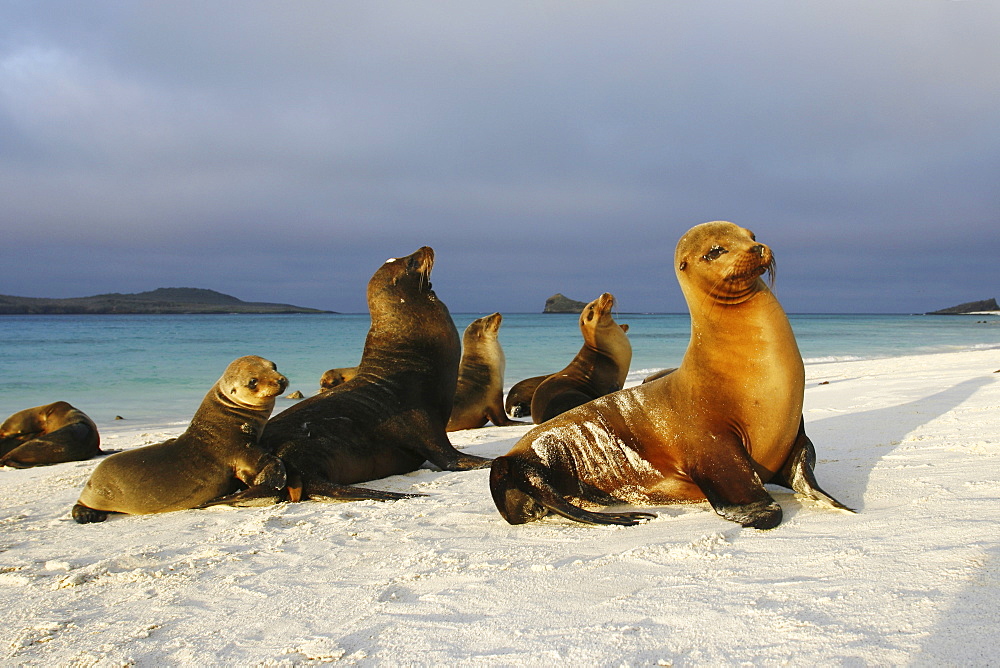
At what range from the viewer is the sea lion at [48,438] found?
22.9 ft

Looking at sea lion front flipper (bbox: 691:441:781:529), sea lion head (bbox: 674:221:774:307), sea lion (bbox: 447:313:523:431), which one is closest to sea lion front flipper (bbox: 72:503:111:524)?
sea lion front flipper (bbox: 691:441:781:529)

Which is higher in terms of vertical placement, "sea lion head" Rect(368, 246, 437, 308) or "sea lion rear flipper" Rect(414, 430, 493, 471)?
"sea lion head" Rect(368, 246, 437, 308)

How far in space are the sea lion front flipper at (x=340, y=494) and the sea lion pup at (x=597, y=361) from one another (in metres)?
4.81

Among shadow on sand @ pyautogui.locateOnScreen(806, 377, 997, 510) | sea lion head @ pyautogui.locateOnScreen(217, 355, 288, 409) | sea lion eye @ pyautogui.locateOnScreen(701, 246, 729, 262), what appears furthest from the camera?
sea lion head @ pyautogui.locateOnScreen(217, 355, 288, 409)

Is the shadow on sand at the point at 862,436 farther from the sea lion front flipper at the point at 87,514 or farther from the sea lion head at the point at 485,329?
the sea lion head at the point at 485,329

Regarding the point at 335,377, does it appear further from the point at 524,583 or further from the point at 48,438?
the point at 524,583

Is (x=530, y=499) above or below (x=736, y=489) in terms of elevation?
below

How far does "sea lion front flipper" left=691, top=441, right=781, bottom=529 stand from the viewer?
10.4 ft

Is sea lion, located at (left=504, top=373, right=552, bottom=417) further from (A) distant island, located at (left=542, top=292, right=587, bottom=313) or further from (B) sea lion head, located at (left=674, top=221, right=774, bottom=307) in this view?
(A) distant island, located at (left=542, top=292, right=587, bottom=313)

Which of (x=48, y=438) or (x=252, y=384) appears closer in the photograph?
(x=252, y=384)

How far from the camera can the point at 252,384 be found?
4.75 meters

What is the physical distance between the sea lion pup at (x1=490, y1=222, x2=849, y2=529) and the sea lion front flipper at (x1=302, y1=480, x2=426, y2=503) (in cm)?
88

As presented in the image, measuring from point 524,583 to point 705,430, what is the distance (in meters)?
1.40

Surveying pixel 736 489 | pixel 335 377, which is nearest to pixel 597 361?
pixel 335 377
